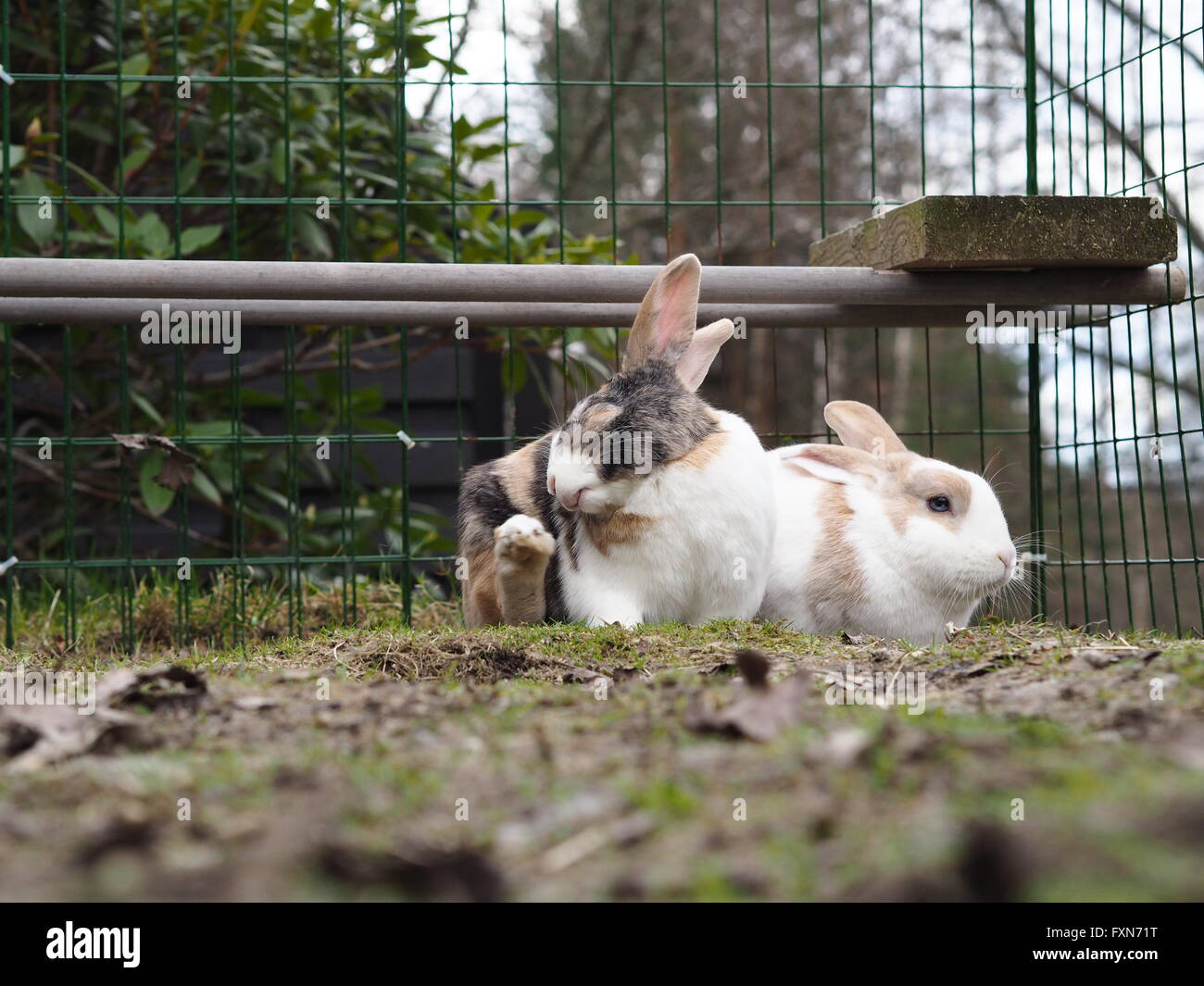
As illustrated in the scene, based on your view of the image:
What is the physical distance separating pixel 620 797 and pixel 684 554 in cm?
185

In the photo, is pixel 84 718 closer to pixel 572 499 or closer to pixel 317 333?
pixel 572 499

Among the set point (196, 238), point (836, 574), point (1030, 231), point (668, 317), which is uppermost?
point (196, 238)

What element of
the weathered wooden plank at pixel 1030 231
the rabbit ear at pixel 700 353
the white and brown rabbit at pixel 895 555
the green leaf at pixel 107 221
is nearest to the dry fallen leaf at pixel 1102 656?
the white and brown rabbit at pixel 895 555

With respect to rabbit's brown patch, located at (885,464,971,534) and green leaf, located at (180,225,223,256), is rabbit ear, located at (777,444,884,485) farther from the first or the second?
green leaf, located at (180,225,223,256)

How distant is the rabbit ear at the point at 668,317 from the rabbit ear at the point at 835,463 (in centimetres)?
62

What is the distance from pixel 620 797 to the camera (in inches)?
50.4

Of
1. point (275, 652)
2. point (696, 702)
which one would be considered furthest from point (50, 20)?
point (696, 702)

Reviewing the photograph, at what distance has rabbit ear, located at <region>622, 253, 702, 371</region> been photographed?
3242mm

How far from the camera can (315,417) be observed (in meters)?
5.07

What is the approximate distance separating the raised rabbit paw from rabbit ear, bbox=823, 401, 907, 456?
1.22 meters

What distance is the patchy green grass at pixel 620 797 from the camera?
1059 millimetres

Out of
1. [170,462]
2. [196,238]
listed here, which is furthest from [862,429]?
[196,238]
